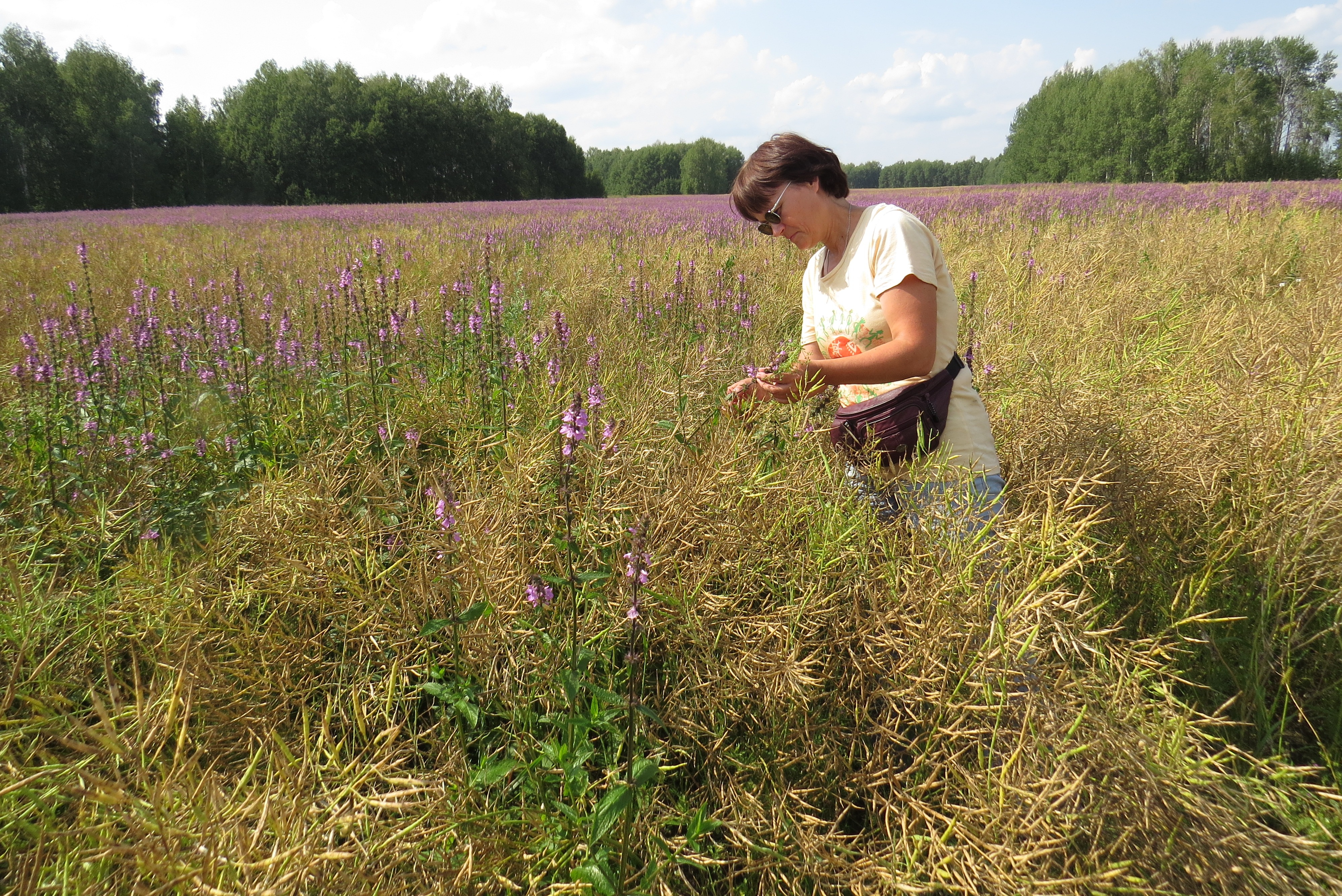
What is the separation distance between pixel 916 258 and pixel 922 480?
701 mm

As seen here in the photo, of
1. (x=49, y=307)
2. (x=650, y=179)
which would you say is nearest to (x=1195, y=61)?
(x=650, y=179)

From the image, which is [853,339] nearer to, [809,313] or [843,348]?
[843,348]

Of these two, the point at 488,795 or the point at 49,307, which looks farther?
the point at 49,307

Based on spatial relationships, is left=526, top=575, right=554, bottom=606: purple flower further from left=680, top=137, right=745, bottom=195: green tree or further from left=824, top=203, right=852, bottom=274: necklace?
left=680, top=137, right=745, bottom=195: green tree

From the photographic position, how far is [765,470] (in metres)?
2.35

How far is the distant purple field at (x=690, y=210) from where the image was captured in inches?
402

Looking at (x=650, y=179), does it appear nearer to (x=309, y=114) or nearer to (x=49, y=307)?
(x=309, y=114)

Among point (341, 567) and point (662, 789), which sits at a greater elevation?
point (341, 567)

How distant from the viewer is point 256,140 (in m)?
41.7

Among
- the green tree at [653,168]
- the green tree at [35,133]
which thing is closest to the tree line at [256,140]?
the green tree at [35,133]

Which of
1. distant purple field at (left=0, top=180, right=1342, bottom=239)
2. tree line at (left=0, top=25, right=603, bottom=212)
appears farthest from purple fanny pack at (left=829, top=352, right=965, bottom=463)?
tree line at (left=0, top=25, right=603, bottom=212)

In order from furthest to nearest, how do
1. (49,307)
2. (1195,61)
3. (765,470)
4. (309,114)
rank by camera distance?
(1195,61)
(309,114)
(49,307)
(765,470)

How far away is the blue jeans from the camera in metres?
1.80

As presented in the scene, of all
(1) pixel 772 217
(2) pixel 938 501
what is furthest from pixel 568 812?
(1) pixel 772 217
